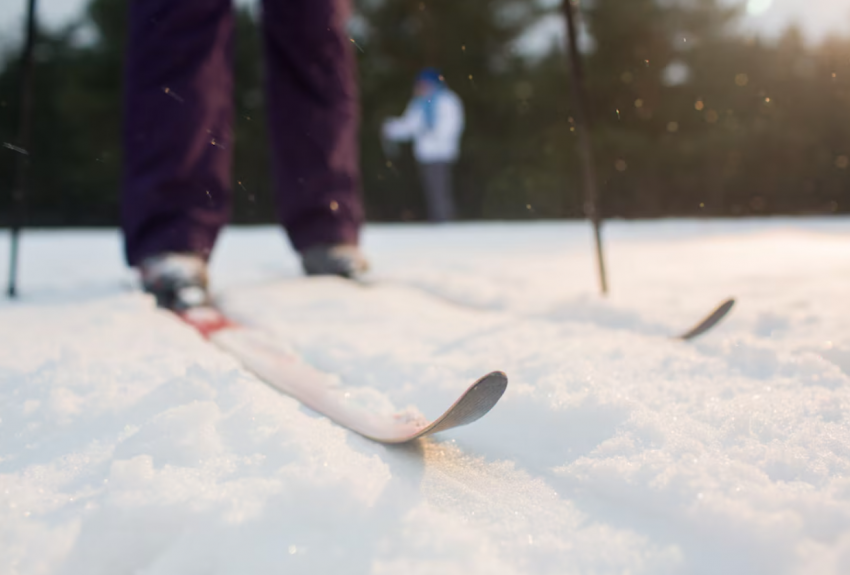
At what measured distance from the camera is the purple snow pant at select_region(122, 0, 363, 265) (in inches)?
54.4

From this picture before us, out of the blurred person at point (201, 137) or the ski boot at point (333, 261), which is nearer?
the blurred person at point (201, 137)

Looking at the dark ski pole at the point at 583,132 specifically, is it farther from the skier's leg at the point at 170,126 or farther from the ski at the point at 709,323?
the skier's leg at the point at 170,126

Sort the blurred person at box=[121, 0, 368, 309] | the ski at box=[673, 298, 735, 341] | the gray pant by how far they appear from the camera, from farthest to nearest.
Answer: the gray pant
the blurred person at box=[121, 0, 368, 309]
the ski at box=[673, 298, 735, 341]

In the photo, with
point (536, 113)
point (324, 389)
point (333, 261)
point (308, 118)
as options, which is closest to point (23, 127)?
point (308, 118)

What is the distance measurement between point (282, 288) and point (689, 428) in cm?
95

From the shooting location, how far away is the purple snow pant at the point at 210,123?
138cm

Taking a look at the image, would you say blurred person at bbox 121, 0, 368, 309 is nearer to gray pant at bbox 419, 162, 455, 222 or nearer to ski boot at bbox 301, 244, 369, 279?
ski boot at bbox 301, 244, 369, 279

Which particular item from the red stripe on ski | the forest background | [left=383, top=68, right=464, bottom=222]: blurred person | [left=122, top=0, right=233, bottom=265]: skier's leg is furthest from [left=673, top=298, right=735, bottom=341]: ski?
the forest background

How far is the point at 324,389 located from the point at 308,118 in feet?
3.18

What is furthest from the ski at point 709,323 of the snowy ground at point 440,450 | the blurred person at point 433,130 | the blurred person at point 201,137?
the blurred person at point 433,130

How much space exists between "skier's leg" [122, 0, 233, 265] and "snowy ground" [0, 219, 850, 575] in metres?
0.20

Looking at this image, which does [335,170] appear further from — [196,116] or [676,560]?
[676,560]

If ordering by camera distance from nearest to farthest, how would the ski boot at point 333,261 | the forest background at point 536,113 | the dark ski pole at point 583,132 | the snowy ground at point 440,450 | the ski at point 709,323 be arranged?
the snowy ground at point 440,450 → the ski at point 709,323 → the dark ski pole at point 583,132 → the ski boot at point 333,261 → the forest background at point 536,113

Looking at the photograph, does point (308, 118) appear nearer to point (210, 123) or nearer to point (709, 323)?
point (210, 123)
